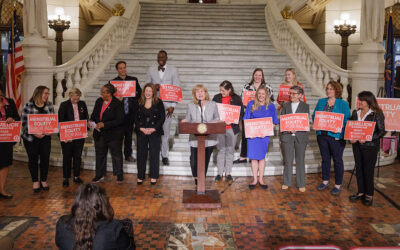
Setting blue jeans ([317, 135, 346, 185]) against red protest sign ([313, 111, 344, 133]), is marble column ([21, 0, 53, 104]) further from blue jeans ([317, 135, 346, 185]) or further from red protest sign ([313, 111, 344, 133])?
blue jeans ([317, 135, 346, 185])

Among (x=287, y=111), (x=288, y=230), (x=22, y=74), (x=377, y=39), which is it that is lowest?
(x=288, y=230)

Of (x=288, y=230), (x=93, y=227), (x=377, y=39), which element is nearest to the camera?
(x=93, y=227)

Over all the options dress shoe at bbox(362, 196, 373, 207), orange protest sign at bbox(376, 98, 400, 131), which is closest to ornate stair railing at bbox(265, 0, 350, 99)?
orange protest sign at bbox(376, 98, 400, 131)

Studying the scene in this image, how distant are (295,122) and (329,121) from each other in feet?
1.82

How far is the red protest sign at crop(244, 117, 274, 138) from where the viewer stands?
6988mm

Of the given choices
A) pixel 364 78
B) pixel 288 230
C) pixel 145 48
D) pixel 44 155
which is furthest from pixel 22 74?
pixel 364 78

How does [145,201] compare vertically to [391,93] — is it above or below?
below

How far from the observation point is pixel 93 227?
9.80 feet

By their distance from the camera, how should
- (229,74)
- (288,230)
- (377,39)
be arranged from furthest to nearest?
(229,74) < (377,39) < (288,230)

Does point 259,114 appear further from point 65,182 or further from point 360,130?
point 65,182

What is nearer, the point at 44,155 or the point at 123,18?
the point at 44,155

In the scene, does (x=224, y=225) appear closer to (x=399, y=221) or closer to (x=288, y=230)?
(x=288, y=230)

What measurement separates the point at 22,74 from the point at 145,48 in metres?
4.66

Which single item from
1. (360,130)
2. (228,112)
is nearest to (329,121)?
(360,130)
